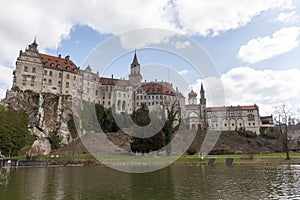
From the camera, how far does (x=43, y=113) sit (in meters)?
58.6

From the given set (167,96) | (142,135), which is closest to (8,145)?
(142,135)

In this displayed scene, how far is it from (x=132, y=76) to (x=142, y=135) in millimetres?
43710

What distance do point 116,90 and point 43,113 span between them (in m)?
29.0

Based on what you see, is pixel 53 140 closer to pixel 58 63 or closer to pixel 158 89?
pixel 58 63

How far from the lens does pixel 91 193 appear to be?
1300cm

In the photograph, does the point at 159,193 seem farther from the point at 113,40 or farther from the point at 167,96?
the point at 167,96

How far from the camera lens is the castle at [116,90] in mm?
67062

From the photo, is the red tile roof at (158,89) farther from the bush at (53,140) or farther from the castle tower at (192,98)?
the bush at (53,140)

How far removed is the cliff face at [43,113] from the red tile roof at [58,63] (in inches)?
441

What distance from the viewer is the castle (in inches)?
2640

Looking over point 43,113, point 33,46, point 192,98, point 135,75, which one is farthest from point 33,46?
point 192,98

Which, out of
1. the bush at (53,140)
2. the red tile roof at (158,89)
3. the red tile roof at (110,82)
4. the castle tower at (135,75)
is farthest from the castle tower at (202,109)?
the bush at (53,140)

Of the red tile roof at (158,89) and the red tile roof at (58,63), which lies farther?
the red tile roof at (158,89)

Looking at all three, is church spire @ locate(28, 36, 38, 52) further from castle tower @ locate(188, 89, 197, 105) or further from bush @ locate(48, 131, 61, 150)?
castle tower @ locate(188, 89, 197, 105)
